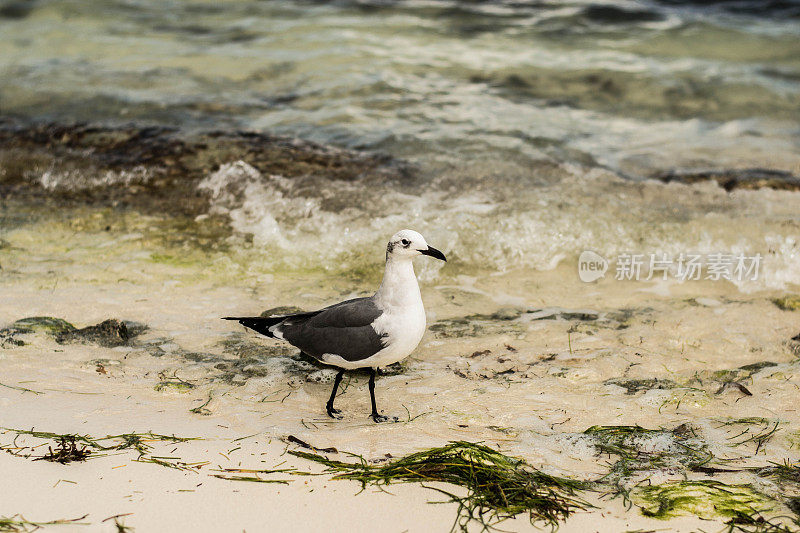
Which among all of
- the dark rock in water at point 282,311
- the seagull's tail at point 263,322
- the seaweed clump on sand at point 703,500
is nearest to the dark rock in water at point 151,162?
the dark rock in water at point 282,311

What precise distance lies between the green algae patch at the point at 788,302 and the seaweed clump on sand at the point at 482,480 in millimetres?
3176

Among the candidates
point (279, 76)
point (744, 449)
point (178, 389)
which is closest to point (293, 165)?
point (279, 76)

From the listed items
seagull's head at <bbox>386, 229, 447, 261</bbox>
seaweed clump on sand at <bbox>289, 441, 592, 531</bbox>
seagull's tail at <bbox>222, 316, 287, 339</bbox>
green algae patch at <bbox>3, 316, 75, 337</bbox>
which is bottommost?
seaweed clump on sand at <bbox>289, 441, 592, 531</bbox>

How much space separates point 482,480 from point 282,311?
2.45 metres

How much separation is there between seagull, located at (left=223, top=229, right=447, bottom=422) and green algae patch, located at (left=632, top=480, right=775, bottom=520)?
1.36 meters

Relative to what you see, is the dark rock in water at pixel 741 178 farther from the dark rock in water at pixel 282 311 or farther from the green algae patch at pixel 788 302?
the dark rock in water at pixel 282 311

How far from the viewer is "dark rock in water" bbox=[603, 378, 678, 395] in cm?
422

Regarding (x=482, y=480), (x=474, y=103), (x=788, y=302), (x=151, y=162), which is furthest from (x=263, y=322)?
(x=474, y=103)

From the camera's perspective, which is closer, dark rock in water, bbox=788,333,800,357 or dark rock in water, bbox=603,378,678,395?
dark rock in water, bbox=603,378,678,395

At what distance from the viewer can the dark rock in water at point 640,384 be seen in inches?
166

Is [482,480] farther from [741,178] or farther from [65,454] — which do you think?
[741,178]

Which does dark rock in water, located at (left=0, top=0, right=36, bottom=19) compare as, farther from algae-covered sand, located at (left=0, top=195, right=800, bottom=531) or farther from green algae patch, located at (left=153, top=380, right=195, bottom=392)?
green algae patch, located at (left=153, top=380, right=195, bottom=392)

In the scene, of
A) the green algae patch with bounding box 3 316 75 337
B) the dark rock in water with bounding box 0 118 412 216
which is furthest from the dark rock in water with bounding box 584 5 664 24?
the green algae patch with bounding box 3 316 75 337

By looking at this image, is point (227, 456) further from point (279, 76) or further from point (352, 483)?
point (279, 76)
